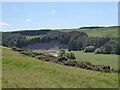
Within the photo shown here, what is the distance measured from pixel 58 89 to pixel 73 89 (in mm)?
2037

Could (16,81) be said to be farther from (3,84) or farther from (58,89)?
(58,89)

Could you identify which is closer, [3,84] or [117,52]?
[3,84]

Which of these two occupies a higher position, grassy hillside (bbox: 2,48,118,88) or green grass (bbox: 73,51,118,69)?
grassy hillside (bbox: 2,48,118,88)

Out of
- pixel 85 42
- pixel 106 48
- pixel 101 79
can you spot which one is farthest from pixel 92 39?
pixel 101 79

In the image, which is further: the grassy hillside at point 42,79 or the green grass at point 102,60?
the green grass at point 102,60

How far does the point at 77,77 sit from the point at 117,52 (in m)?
105

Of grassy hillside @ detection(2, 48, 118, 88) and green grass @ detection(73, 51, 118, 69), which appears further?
green grass @ detection(73, 51, 118, 69)

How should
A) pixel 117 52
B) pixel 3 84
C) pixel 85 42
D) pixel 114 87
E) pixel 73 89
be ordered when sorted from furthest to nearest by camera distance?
pixel 85 42
pixel 117 52
pixel 114 87
pixel 73 89
pixel 3 84

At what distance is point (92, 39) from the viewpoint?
195500 mm

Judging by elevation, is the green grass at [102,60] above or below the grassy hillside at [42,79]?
below

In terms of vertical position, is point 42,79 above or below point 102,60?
above

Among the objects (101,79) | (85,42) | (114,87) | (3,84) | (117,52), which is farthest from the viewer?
(85,42)

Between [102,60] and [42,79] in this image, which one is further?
[102,60]

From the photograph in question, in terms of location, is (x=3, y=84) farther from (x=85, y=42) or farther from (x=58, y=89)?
(x=85, y=42)
